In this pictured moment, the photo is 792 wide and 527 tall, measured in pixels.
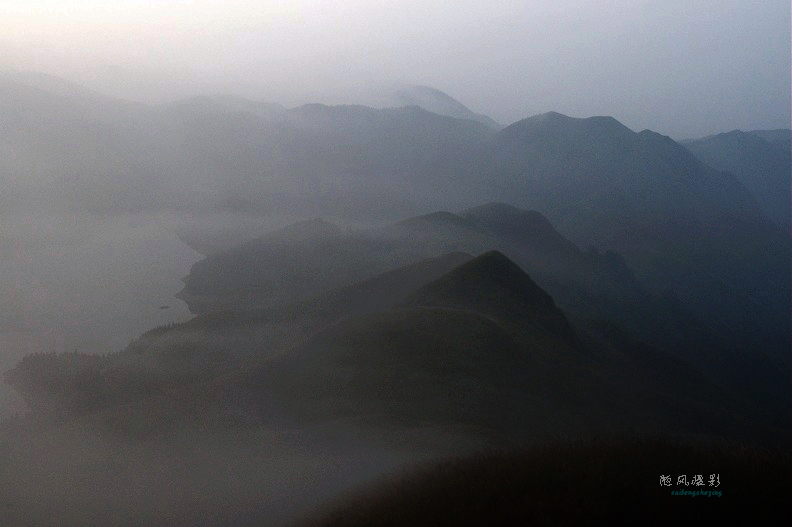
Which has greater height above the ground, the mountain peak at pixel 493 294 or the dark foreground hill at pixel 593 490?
the mountain peak at pixel 493 294

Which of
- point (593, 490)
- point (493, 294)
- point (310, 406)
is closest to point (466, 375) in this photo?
point (310, 406)

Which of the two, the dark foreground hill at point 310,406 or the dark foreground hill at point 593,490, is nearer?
the dark foreground hill at point 593,490

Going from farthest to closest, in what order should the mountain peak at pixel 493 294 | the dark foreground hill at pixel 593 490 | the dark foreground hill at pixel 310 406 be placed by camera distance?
the mountain peak at pixel 493 294 → the dark foreground hill at pixel 310 406 → the dark foreground hill at pixel 593 490

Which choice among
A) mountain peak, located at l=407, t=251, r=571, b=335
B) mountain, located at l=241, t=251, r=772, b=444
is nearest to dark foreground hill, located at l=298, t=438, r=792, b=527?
mountain, located at l=241, t=251, r=772, b=444

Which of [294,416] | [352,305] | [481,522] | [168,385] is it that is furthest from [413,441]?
[352,305]

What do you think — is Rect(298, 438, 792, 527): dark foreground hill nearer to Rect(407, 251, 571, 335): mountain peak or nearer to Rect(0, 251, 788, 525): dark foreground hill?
Rect(0, 251, 788, 525): dark foreground hill

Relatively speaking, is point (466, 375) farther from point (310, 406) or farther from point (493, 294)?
point (493, 294)

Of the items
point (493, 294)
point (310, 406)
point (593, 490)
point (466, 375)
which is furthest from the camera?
point (493, 294)

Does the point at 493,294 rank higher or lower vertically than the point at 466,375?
higher

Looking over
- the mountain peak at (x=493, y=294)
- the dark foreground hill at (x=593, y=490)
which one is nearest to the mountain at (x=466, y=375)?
the mountain peak at (x=493, y=294)

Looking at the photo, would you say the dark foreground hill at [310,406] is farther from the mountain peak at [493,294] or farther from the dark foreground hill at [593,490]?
the dark foreground hill at [593,490]

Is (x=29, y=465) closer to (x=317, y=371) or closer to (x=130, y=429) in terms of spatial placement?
(x=130, y=429)
